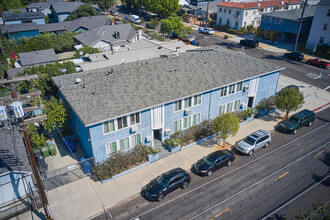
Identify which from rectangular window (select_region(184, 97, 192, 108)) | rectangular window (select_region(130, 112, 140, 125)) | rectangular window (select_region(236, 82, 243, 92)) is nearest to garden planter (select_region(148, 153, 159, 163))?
rectangular window (select_region(130, 112, 140, 125))

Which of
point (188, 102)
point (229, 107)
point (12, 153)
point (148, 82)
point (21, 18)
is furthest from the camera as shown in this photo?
point (21, 18)

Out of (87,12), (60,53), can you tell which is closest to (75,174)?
(60,53)

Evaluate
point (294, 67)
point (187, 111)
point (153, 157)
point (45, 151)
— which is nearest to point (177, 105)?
point (187, 111)

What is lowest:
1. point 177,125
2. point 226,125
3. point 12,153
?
point 177,125

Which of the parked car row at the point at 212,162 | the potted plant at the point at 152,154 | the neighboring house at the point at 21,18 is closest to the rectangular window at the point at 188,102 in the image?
the potted plant at the point at 152,154

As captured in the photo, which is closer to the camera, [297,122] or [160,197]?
[160,197]

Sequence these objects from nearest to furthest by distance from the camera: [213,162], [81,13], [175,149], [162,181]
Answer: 1. [162,181]
2. [213,162]
3. [175,149]
4. [81,13]

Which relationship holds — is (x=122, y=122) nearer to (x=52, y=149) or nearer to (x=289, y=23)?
(x=52, y=149)

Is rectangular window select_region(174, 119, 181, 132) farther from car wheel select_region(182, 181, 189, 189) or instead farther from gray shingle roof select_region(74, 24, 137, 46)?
gray shingle roof select_region(74, 24, 137, 46)
